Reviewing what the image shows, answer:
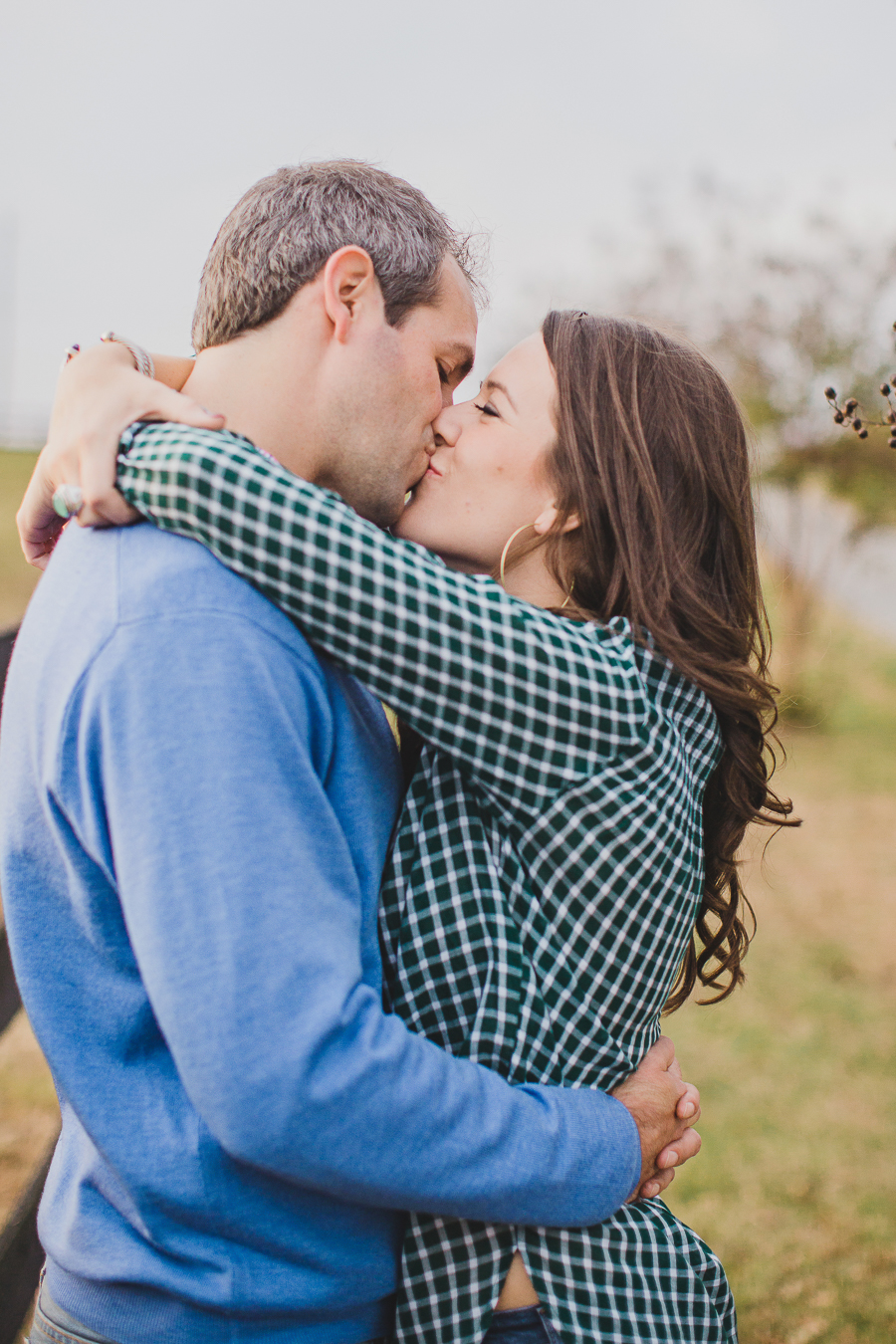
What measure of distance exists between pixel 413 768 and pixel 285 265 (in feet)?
2.90

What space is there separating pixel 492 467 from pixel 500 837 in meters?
0.76

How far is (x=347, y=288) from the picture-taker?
5.74 ft

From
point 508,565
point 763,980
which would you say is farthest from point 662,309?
point 508,565

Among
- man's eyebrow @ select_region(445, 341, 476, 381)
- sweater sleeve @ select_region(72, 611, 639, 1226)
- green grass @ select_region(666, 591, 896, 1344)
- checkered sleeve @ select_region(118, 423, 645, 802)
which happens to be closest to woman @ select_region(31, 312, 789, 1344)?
checkered sleeve @ select_region(118, 423, 645, 802)

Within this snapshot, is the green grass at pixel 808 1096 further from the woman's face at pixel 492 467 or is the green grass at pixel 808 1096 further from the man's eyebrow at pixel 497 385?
the man's eyebrow at pixel 497 385

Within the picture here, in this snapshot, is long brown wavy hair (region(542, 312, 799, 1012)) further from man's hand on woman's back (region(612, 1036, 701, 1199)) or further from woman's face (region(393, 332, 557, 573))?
man's hand on woman's back (region(612, 1036, 701, 1199))

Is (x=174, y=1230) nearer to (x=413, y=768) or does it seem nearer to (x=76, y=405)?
(x=413, y=768)

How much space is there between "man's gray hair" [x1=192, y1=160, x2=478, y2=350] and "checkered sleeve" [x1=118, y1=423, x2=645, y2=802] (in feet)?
1.69

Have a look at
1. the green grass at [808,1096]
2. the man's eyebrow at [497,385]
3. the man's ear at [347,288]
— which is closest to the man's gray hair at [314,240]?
the man's ear at [347,288]

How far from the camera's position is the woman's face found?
1.89m

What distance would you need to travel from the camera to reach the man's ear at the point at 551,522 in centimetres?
185

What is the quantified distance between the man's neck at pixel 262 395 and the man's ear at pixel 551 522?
0.43 metres

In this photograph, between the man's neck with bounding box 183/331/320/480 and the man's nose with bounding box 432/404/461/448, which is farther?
the man's nose with bounding box 432/404/461/448

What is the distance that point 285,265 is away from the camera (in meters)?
1.75
